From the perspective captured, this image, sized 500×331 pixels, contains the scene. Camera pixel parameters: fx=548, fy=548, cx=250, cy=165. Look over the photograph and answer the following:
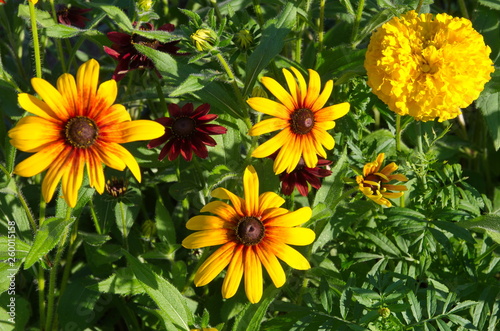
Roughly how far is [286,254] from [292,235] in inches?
1.5

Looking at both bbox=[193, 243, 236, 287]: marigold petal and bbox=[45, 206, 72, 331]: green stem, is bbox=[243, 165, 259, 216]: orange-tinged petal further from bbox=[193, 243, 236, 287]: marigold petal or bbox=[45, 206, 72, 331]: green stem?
bbox=[45, 206, 72, 331]: green stem

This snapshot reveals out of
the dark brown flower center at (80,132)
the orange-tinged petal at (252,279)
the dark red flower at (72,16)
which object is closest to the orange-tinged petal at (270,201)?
the orange-tinged petal at (252,279)

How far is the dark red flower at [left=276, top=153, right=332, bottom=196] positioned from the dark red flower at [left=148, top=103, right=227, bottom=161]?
15 cm

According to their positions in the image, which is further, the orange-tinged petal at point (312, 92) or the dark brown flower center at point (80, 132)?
the orange-tinged petal at point (312, 92)

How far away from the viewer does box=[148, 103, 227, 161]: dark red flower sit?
46.3 inches

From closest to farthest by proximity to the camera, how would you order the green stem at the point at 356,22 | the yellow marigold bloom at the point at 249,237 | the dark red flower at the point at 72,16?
the yellow marigold bloom at the point at 249,237, the green stem at the point at 356,22, the dark red flower at the point at 72,16

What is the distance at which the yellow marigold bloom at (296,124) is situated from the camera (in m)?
1.08

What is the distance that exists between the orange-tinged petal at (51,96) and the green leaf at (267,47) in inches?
15.4

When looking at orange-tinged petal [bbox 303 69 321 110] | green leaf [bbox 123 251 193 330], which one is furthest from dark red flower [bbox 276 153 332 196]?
green leaf [bbox 123 251 193 330]

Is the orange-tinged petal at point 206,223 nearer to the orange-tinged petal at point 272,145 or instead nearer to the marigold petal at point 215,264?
the marigold petal at point 215,264

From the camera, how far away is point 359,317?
108 centimetres

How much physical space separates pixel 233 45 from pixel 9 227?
0.68m

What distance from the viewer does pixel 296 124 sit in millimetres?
1106

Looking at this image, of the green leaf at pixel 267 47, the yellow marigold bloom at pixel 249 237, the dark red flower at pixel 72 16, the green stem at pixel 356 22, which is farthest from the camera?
the dark red flower at pixel 72 16
